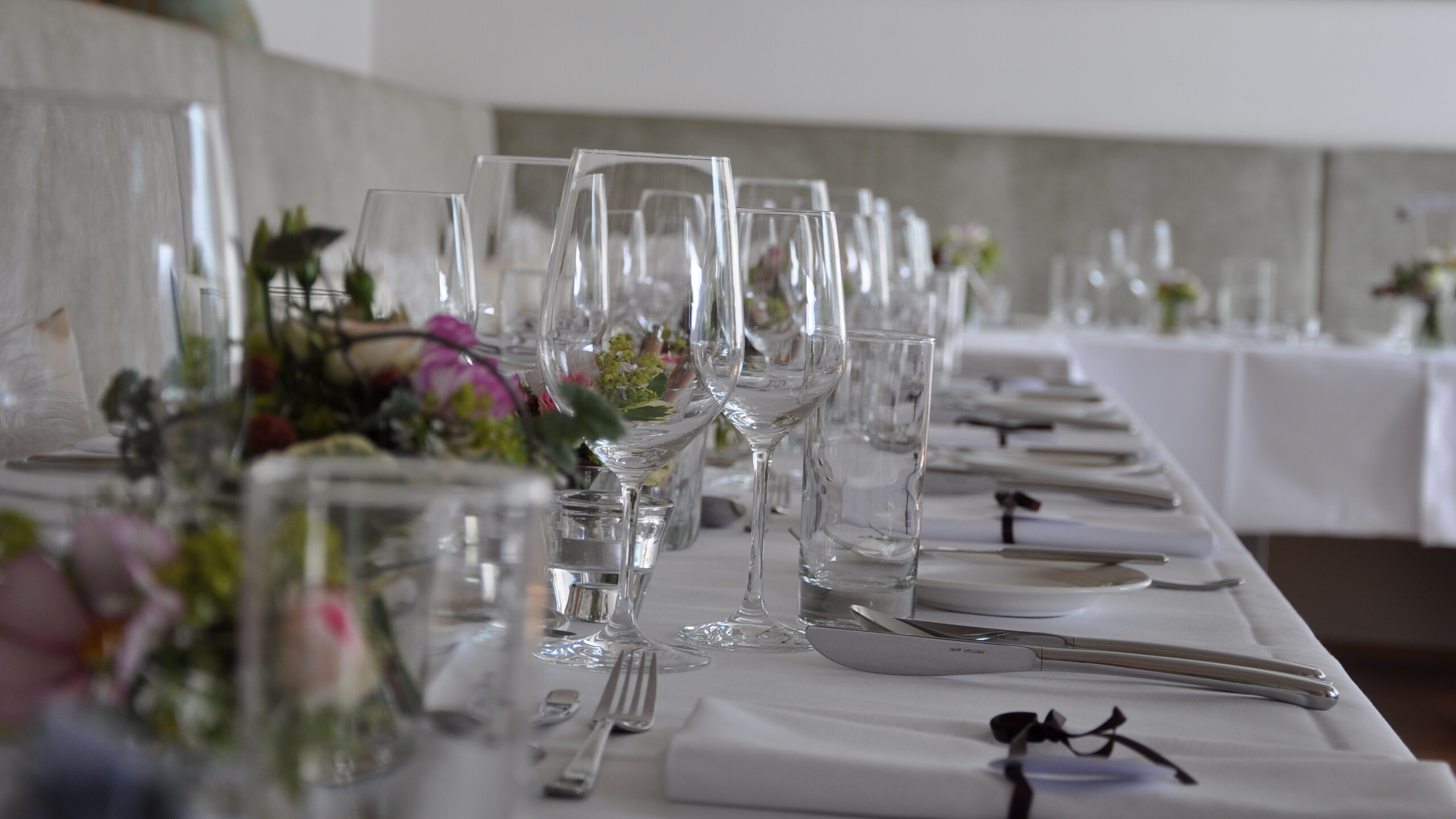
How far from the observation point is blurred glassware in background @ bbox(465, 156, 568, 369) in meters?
0.84

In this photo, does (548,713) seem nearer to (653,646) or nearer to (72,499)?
(653,646)

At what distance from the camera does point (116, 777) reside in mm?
333

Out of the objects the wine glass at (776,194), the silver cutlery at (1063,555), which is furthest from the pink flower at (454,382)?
Result: the wine glass at (776,194)

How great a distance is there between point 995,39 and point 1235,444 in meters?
1.95

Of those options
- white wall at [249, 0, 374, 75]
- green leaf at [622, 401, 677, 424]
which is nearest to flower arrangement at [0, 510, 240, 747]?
green leaf at [622, 401, 677, 424]

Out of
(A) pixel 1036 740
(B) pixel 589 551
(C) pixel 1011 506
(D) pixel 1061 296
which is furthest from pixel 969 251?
(A) pixel 1036 740

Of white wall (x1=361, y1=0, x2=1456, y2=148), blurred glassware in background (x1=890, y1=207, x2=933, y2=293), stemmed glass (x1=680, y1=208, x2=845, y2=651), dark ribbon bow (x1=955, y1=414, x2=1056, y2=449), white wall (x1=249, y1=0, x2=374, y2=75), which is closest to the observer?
stemmed glass (x1=680, y1=208, x2=845, y2=651)

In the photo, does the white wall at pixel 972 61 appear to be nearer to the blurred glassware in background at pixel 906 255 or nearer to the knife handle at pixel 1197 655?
the blurred glassware in background at pixel 906 255

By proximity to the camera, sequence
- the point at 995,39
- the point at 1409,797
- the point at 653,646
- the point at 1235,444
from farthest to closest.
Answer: the point at 995,39 → the point at 1235,444 → the point at 653,646 → the point at 1409,797

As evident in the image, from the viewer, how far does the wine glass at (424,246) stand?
71 centimetres

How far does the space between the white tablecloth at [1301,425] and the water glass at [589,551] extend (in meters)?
2.32

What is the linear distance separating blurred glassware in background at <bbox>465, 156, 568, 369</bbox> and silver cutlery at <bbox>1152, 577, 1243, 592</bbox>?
43 centimetres

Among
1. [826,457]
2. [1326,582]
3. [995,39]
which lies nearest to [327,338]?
[826,457]

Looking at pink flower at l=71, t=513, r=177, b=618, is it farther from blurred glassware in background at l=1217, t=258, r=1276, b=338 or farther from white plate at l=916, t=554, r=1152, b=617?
blurred glassware in background at l=1217, t=258, r=1276, b=338
